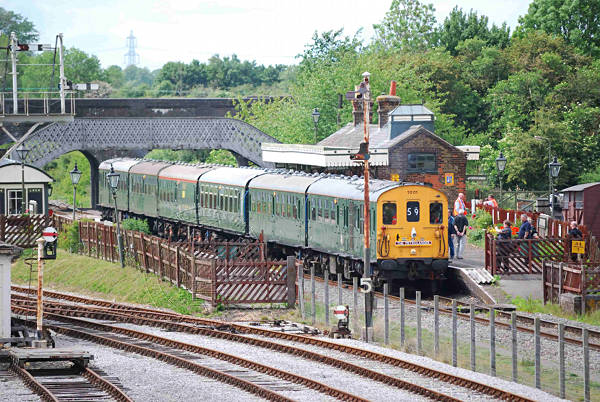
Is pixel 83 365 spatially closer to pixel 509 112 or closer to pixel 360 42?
pixel 509 112

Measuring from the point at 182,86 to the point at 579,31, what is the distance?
82053 millimetres

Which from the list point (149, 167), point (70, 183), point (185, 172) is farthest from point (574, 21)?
point (185, 172)

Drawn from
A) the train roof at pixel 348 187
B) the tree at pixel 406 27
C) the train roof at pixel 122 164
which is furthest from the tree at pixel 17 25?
the train roof at pixel 348 187

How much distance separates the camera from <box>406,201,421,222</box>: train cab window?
32.7 metres

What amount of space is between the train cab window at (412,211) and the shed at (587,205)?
7.09 m

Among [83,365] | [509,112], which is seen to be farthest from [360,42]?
[83,365]

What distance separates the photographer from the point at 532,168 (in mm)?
63188

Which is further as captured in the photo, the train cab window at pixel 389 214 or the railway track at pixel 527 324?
the train cab window at pixel 389 214

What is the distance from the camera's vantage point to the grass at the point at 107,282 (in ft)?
108

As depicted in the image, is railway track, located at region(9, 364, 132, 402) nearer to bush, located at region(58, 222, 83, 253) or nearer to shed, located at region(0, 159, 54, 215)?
bush, located at region(58, 222, 83, 253)

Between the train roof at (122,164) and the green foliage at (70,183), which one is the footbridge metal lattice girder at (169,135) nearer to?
the train roof at (122,164)

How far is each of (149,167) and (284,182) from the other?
17.2m

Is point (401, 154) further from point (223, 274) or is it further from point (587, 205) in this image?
point (223, 274)

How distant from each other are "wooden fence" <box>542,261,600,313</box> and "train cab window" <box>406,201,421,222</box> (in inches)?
163
